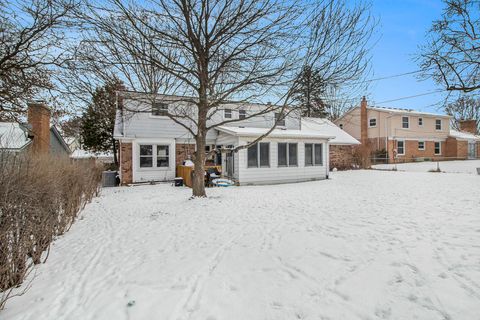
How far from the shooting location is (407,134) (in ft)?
87.6

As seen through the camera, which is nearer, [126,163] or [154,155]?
[126,163]

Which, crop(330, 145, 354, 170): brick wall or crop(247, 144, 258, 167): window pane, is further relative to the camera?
crop(330, 145, 354, 170): brick wall

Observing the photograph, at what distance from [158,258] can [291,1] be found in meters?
7.38

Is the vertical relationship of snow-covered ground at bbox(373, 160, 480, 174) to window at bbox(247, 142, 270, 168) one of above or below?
Result: below

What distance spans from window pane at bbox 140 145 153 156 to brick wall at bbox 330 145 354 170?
14.9 metres

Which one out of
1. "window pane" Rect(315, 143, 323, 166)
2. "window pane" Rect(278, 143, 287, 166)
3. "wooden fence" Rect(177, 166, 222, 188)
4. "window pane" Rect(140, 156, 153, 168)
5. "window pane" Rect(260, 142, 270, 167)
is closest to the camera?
"wooden fence" Rect(177, 166, 222, 188)

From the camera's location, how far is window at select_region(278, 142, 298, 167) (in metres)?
14.4

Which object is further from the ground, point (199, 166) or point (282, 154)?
point (282, 154)

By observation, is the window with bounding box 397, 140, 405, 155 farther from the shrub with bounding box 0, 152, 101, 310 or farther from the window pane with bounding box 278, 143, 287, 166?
the shrub with bounding box 0, 152, 101, 310

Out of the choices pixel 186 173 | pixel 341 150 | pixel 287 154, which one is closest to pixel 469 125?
pixel 341 150

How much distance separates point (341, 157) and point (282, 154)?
32.2 feet

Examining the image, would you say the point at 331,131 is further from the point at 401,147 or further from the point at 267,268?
the point at 267,268

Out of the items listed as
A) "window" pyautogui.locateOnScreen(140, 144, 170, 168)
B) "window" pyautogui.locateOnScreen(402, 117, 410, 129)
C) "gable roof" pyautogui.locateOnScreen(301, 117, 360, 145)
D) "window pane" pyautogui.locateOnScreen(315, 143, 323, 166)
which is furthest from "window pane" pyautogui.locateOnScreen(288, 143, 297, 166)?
"window" pyautogui.locateOnScreen(402, 117, 410, 129)

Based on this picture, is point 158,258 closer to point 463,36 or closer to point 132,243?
point 132,243
